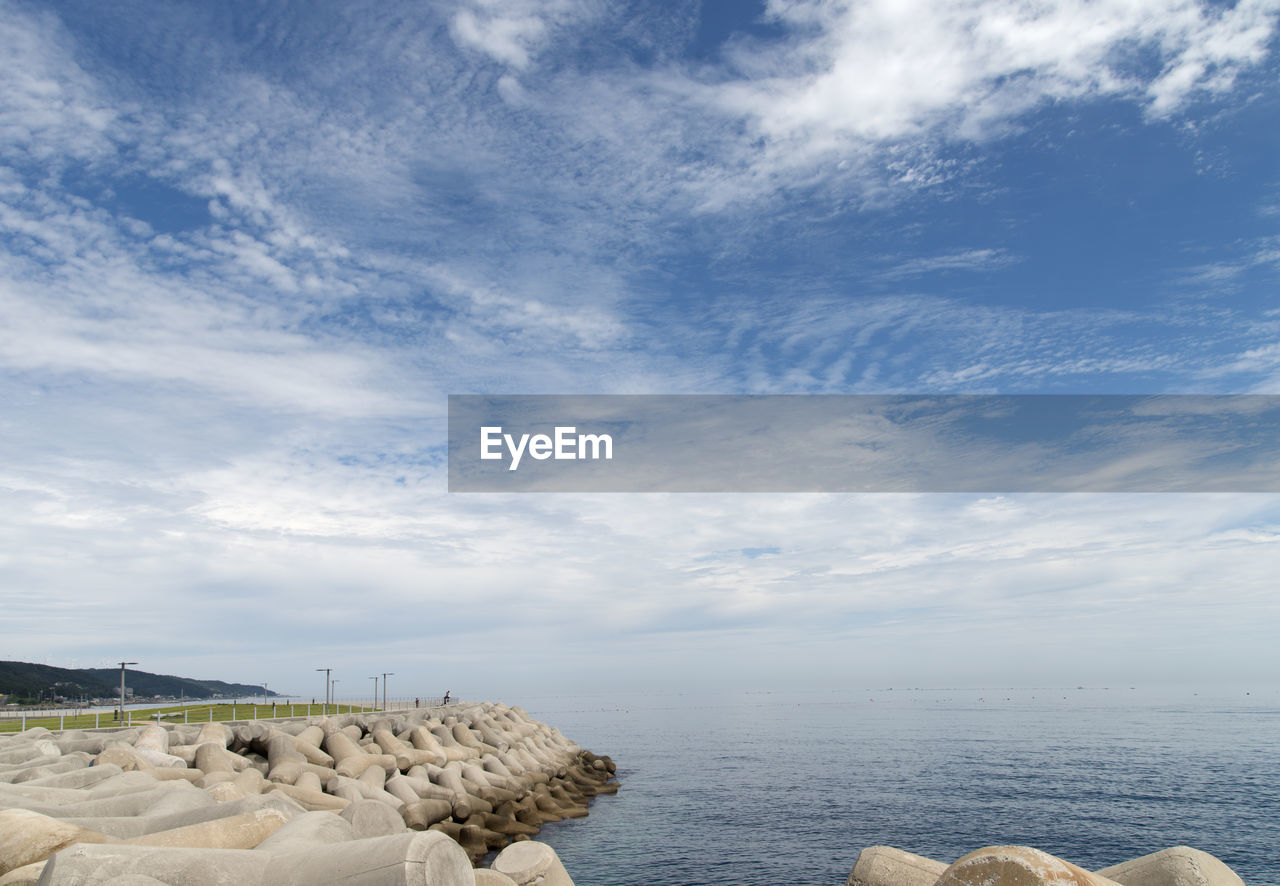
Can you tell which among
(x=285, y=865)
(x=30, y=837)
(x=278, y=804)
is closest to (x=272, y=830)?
(x=278, y=804)

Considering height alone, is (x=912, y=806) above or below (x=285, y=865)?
below

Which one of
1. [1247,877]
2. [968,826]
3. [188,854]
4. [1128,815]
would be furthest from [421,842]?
[1128,815]

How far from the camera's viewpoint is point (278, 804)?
35.3 feet

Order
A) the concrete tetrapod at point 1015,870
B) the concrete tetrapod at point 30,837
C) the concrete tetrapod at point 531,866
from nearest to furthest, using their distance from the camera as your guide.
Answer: the concrete tetrapod at point 1015,870
the concrete tetrapod at point 30,837
the concrete tetrapod at point 531,866

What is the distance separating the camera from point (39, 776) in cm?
1474

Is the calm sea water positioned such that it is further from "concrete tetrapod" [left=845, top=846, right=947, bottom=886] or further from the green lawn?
the green lawn

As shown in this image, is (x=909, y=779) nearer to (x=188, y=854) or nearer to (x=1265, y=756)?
(x=1265, y=756)

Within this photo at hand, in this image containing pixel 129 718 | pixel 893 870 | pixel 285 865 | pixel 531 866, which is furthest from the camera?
pixel 129 718

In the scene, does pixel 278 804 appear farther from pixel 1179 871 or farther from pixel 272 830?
pixel 1179 871

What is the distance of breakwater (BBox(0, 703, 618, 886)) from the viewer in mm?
7148

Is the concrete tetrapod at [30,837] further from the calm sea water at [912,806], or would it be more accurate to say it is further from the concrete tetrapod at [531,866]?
the calm sea water at [912,806]

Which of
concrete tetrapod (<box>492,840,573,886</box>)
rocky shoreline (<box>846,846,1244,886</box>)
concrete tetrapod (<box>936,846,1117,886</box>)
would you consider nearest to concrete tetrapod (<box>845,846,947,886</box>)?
rocky shoreline (<box>846,846,1244,886</box>)

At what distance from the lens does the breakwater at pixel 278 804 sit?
7.15 meters

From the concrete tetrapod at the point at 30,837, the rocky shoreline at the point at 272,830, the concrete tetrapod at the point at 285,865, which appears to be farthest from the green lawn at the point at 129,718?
the concrete tetrapod at the point at 285,865
